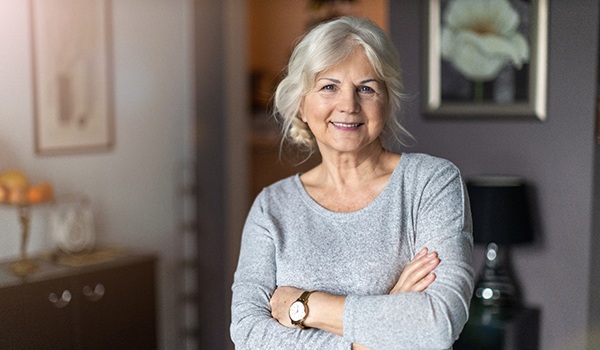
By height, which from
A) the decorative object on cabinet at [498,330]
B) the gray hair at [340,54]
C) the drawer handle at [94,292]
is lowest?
the decorative object on cabinet at [498,330]

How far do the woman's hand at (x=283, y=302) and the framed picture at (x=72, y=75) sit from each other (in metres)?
2.12

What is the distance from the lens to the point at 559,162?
3242 mm

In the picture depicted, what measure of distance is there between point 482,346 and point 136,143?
6.63ft

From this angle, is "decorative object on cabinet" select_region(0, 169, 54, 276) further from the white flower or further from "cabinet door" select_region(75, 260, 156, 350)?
the white flower

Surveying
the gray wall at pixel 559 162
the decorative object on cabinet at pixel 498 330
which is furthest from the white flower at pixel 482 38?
the decorative object on cabinet at pixel 498 330

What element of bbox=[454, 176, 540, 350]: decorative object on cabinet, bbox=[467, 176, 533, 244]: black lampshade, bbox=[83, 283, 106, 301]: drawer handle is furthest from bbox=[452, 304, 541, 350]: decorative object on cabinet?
bbox=[83, 283, 106, 301]: drawer handle

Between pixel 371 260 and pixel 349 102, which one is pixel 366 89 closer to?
pixel 349 102

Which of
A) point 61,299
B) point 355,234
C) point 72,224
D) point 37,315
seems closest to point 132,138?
point 72,224

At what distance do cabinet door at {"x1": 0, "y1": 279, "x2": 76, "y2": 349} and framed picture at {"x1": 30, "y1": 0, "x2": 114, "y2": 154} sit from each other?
0.69 meters

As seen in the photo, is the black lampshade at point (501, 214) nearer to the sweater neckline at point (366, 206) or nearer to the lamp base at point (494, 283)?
the lamp base at point (494, 283)

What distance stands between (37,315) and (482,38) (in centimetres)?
218

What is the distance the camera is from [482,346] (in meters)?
3.15

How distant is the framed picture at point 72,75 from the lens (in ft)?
11.5

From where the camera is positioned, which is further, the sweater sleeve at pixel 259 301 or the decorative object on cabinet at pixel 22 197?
the decorative object on cabinet at pixel 22 197
